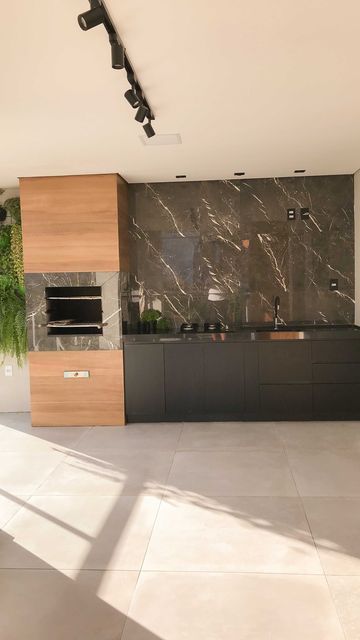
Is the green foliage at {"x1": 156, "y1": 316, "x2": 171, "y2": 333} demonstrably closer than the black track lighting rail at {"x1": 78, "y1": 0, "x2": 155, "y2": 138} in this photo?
No

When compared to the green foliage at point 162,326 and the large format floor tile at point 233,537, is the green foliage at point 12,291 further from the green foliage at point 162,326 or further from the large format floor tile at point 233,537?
the large format floor tile at point 233,537

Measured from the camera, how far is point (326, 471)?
423cm

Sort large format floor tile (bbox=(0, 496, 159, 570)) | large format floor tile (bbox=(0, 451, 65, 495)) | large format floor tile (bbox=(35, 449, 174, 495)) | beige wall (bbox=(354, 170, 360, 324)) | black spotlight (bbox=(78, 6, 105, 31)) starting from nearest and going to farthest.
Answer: black spotlight (bbox=(78, 6, 105, 31))
large format floor tile (bbox=(0, 496, 159, 570))
large format floor tile (bbox=(35, 449, 174, 495))
large format floor tile (bbox=(0, 451, 65, 495))
beige wall (bbox=(354, 170, 360, 324))

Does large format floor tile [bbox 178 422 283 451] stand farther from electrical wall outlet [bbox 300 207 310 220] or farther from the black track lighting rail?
the black track lighting rail

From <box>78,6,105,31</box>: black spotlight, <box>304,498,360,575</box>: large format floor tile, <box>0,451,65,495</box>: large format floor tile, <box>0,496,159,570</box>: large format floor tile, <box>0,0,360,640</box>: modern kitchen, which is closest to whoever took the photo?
<box>78,6,105,31</box>: black spotlight

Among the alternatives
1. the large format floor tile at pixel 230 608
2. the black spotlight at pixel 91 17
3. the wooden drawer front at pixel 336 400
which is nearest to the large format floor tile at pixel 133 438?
the wooden drawer front at pixel 336 400

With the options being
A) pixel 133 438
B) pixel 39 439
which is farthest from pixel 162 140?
pixel 39 439

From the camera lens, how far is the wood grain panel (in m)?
5.53

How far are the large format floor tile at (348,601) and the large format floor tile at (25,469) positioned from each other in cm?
217

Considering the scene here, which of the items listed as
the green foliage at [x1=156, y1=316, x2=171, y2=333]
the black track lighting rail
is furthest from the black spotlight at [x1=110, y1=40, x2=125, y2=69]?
the green foliage at [x1=156, y1=316, x2=171, y2=333]

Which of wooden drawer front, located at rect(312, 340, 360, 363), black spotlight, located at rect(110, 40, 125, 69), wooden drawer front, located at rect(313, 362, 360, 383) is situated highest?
black spotlight, located at rect(110, 40, 125, 69)

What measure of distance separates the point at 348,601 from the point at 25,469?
273 cm

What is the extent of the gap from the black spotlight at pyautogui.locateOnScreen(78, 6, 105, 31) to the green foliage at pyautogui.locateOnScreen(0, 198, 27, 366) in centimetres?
412

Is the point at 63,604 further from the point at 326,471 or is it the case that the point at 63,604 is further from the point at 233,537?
the point at 326,471
